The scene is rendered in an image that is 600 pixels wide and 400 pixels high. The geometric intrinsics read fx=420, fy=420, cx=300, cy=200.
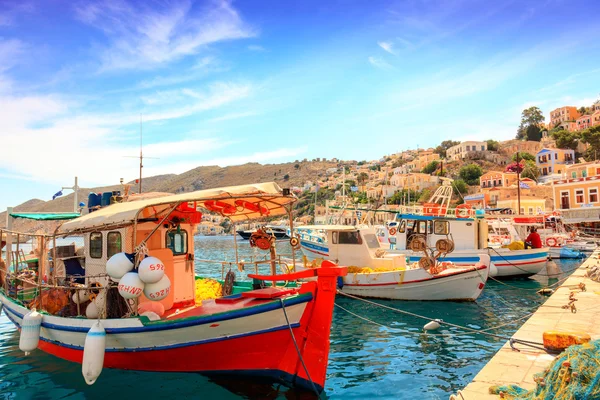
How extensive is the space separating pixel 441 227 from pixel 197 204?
50.2 feet

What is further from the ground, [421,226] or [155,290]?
[421,226]

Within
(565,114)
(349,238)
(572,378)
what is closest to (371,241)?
(349,238)

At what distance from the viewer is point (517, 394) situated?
17.1ft

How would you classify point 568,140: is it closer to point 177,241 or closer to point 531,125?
point 531,125

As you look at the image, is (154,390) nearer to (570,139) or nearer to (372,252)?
(372,252)

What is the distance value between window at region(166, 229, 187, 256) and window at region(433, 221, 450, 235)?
15013mm

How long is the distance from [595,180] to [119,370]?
52.5 metres

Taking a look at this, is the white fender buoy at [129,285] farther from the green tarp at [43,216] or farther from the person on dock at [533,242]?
the person on dock at [533,242]

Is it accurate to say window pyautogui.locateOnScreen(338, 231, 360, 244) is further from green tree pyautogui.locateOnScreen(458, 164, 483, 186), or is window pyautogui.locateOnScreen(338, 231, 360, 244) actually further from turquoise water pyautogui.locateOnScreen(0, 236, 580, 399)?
green tree pyautogui.locateOnScreen(458, 164, 483, 186)

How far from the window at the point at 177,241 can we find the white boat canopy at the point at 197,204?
0.66 metres

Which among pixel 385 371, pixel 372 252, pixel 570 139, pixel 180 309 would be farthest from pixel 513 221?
pixel 570 139

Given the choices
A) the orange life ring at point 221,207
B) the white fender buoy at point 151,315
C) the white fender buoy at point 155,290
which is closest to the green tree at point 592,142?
the orange life ring at point 221,207

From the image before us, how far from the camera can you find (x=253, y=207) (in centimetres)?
1022

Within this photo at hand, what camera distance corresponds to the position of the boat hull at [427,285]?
52.7 feet
